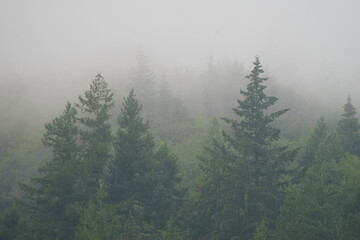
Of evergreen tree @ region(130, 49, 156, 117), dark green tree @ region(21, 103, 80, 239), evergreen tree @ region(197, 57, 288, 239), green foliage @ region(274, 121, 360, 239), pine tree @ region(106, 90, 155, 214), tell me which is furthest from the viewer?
evergreen tree @ region(130, 49, 156, 117)

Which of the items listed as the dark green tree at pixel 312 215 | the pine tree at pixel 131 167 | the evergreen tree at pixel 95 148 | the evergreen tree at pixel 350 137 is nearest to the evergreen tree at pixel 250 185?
the dark green tree at pixel 312 215

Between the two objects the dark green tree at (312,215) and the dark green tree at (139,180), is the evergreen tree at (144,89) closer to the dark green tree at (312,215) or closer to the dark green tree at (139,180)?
the dark green tree at (139,180)

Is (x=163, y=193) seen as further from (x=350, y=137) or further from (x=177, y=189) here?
(x=350, y=137)

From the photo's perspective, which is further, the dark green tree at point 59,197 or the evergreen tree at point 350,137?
the evergreen tree at point 350,137

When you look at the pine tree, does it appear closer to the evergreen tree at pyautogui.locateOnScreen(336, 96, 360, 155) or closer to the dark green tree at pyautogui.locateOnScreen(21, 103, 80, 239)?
the dark green tree at pyautogui.locateOnScreen(21, 103, 80, 239)

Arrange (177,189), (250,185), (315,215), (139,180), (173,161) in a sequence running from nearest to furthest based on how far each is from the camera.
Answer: (315,215) < (250,185) < (139,180) < (177,189) < (173,161)

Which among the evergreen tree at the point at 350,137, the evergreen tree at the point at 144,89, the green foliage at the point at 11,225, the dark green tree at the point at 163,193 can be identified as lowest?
the green foliage at the point at 11,225

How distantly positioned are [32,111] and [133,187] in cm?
3819

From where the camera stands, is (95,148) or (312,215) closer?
(312,215)

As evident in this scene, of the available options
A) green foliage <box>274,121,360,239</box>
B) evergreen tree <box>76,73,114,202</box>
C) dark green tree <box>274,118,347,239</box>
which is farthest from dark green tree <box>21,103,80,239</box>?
green foliage <box>274,121,360,239</box>

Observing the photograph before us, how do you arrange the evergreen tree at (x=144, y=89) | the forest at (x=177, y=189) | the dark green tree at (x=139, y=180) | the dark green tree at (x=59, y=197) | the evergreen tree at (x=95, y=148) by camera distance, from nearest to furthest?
the forest at (x=177, y=189) < the dark green tree at (x=59, y=197) < the evergreen tree at (x=95, y=148) < the dark green tree at (x=139, y=180) < the evergreen tree at (x=144, y=89)

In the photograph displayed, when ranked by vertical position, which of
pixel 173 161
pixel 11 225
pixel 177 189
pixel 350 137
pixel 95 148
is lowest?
pixel 11 225

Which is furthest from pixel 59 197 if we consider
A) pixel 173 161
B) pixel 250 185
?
pixel 250 185

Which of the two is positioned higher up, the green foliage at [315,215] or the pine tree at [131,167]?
the pine tree at [131,167]
